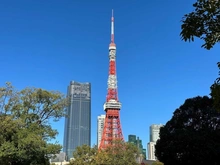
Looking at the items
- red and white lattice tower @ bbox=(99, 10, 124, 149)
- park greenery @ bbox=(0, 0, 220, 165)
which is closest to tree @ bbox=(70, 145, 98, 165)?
park greenery @ bbox=(0, 0, 220, 165)

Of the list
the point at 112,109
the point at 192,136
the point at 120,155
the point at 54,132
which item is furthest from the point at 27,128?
the point at 112,109

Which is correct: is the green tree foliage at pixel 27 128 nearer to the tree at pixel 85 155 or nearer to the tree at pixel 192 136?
the tree at pixel 192 136

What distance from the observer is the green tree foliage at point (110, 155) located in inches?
1395

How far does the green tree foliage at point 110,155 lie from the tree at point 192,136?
44.3 ft

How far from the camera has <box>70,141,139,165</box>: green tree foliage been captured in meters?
35.4

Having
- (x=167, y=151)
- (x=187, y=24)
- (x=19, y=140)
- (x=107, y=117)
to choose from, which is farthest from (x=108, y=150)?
(x=187, y=24)

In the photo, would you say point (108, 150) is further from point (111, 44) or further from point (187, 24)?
point (111, 44)

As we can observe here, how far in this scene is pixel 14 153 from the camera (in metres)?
18.8

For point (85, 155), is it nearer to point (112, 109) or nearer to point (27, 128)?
point (27, 128)

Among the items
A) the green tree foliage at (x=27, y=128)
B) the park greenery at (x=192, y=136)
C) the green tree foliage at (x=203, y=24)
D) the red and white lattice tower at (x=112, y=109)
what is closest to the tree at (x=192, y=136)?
the park greenery at (x=192, y=136)

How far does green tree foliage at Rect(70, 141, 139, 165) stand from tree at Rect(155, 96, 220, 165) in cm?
1350

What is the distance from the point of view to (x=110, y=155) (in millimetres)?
36500

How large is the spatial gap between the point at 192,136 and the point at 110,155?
18542 millimetres

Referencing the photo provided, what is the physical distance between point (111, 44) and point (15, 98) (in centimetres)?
5804
